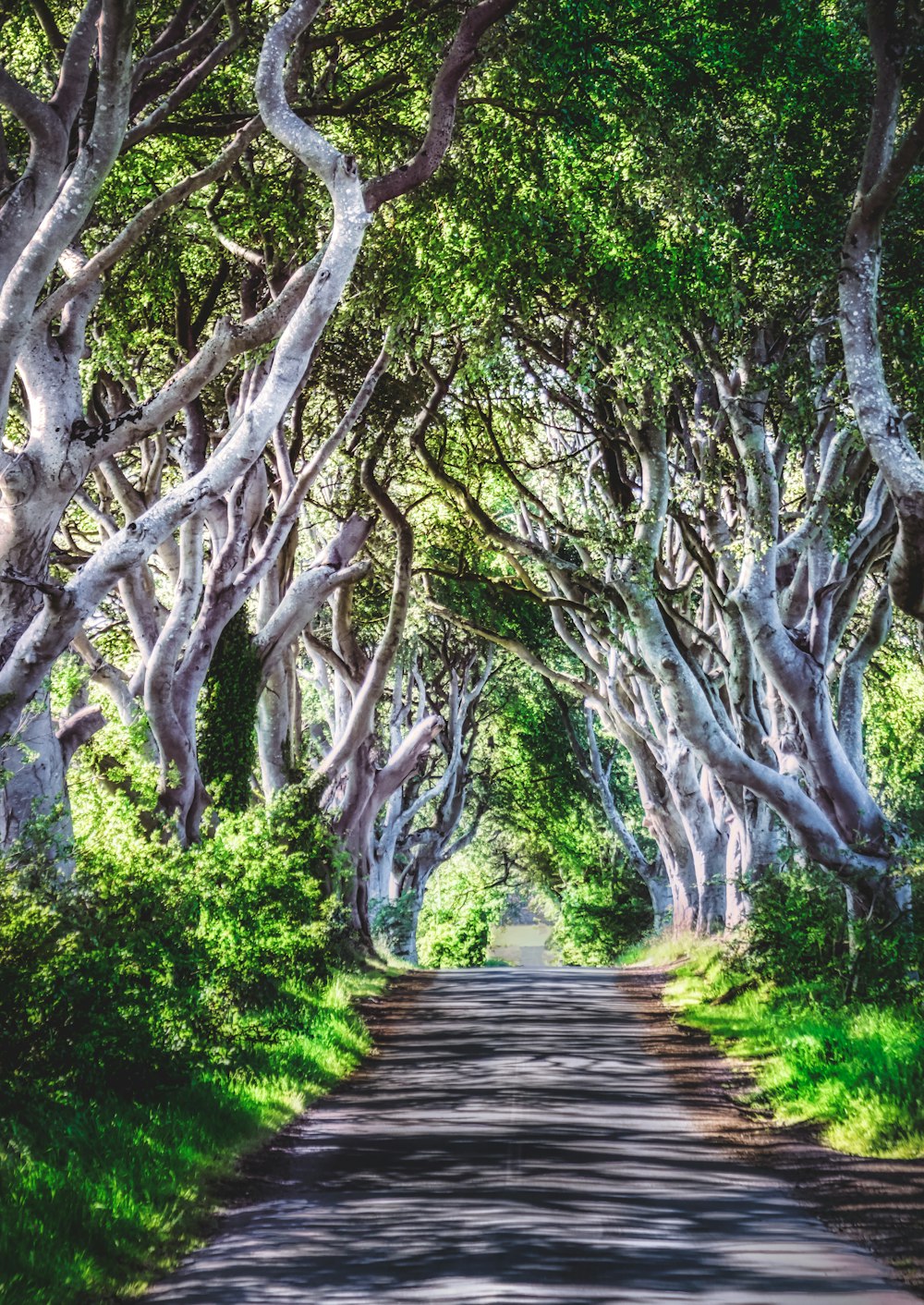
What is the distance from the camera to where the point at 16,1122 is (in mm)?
5953

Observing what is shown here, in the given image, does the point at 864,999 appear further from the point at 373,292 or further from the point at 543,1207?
the point at 373,292

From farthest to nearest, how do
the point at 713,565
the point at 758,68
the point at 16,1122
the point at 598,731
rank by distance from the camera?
1. the point at 598,731
2. the point at 713,565
3. the point at 758,68
4. the point at 16,1122

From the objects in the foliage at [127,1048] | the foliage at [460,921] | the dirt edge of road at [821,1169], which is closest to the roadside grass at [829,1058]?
the dirt edge of road at [821,1169]

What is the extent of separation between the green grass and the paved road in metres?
0.22

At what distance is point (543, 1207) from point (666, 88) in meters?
10.7

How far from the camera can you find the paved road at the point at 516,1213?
4.82 meters

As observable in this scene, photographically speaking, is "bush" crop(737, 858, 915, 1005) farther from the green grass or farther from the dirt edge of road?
the green grass

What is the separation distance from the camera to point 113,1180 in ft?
18.8

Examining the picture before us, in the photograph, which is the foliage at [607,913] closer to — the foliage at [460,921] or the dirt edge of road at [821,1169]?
the foliage at [460,921]

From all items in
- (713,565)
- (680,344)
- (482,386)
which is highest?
(482,386)

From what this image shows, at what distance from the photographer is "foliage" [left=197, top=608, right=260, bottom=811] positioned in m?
15.4

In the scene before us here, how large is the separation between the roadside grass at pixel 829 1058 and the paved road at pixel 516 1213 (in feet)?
2.72

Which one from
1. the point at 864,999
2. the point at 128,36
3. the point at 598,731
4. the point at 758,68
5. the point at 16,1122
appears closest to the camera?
the point at 16,1122

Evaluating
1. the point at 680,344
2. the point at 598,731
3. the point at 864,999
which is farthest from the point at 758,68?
the point at 598,731
